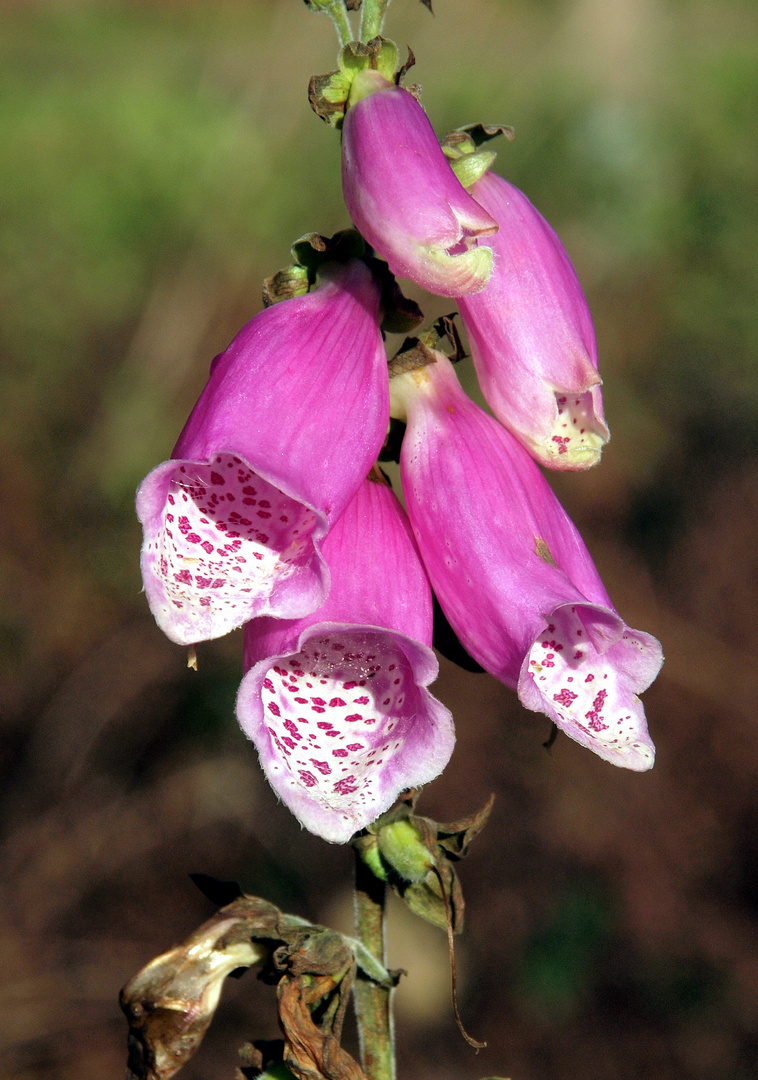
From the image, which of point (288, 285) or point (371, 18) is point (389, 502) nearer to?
point (288, 285)

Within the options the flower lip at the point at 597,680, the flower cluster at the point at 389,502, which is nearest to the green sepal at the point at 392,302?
the flower cluster at the point at 389,502

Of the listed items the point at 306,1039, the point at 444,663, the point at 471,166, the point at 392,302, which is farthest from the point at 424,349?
the point at 444,663

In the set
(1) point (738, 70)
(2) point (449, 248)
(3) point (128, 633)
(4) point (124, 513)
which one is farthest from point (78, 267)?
(2) point (449, 248)

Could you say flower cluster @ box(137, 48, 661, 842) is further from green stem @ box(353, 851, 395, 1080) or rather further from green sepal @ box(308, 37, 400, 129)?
green stem @ box(353, 851, 395, 1080)

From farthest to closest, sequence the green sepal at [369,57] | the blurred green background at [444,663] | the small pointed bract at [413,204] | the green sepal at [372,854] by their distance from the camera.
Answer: the blurred green background at [444,663] < the green sepal at [372,854] < the green sepal at [369,57] < the small pointed bract at [413,204]

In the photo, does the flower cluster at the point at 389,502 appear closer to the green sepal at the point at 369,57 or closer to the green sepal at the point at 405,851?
the green sepal at the point at 369,57

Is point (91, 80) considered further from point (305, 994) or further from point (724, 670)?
point (305, 994)
